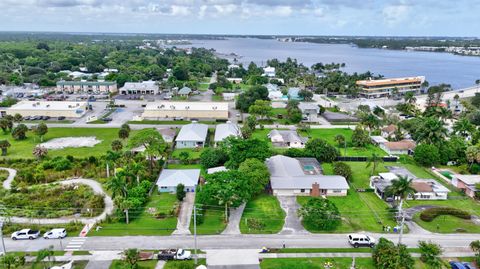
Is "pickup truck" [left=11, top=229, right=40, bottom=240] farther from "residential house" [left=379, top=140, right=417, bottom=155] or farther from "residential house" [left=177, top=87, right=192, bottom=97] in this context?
"residential house" [left=177, top=87, right=192, bottom=97]

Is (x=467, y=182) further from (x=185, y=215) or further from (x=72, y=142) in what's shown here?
(x=72, y=142)

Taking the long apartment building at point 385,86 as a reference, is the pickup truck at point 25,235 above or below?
below

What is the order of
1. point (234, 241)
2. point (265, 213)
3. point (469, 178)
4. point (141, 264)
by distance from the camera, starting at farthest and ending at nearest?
point (469, 178), point (265, 213), point (234, 241), point (141, 264)

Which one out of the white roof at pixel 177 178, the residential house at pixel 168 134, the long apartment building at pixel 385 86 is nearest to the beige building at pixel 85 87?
the residential house at pixel 168 134

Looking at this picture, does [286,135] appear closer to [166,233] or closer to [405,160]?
[405,160]

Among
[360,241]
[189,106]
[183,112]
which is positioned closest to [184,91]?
[189,106]

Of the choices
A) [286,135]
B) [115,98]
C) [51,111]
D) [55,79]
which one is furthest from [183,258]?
[55,79]

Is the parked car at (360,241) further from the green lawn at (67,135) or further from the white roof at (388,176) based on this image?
the green lawn at (67,135)

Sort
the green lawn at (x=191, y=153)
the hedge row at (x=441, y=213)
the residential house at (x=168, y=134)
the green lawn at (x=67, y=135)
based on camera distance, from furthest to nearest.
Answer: the residential house at (x=168, y=134)
the green lawn at (x=67, y=135)
the green lawn at (x=191, y=153)
the hedge row at (x=441, y=213)

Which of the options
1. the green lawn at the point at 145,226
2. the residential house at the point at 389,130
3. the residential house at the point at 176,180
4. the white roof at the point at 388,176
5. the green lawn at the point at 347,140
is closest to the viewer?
the green lawn at the point at 145,226
